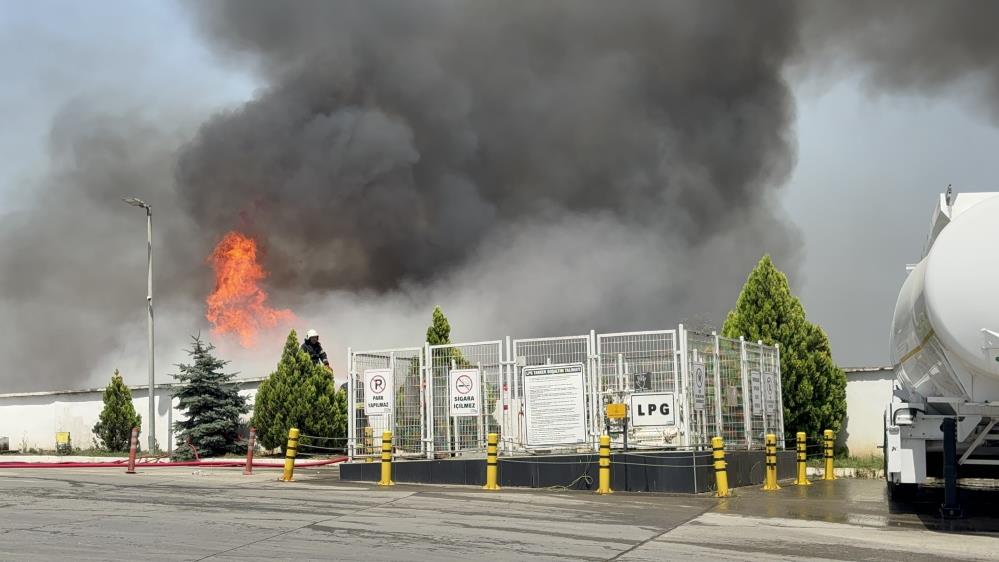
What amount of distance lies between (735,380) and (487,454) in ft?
16.9

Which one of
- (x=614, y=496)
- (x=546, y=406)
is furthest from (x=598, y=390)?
(x=614, y=496)

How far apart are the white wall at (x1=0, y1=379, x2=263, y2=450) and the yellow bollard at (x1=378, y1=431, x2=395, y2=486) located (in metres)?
15.8

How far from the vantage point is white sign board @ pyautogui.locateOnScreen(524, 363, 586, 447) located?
692 inches

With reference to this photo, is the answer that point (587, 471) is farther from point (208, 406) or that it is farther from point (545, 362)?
point (208, 406)

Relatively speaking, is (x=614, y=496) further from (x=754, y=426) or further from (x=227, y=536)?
(x=227, y=536)

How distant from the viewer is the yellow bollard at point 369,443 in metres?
19.5

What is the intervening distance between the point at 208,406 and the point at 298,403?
3.30m

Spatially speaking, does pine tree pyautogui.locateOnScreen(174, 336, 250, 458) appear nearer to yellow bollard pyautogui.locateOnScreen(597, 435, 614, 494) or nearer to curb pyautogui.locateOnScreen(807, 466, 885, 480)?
yellow bollard pyautogui.locateOnScreen(597, 435, 614, 494)

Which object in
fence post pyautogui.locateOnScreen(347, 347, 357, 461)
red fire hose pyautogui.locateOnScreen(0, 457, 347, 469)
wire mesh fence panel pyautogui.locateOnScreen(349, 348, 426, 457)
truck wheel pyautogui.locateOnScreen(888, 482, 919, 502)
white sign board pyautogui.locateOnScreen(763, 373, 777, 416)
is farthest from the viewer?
red fire hose pyautogui.locateOnScreen(0, 457, 347, 469)

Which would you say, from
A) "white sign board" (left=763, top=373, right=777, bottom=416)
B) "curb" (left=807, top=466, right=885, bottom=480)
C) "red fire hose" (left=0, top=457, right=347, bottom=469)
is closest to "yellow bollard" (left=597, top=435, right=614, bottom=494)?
"white sign board" (left=763, top=373, right=777, bottom=416)

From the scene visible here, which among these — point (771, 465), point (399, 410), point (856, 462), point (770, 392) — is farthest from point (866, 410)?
point (399, 410)

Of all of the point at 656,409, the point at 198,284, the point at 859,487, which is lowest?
the point at 859,487

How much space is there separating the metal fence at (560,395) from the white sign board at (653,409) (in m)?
0.02

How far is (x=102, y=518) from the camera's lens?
1255cm
